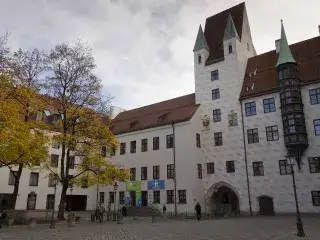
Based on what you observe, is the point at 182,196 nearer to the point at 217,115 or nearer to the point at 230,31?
the point at 217,115

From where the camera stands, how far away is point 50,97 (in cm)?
3012

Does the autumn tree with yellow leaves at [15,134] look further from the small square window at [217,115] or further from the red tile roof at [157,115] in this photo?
the small square window at [217,115]

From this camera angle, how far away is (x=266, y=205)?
36.6 m

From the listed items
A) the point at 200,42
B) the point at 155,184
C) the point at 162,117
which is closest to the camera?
the point at 155,184

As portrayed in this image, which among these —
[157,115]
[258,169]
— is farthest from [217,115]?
[157,115]

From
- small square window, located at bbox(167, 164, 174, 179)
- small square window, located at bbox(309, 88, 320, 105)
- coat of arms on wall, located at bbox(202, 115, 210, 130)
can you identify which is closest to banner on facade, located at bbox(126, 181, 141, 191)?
small square window, located at bbox(167, 164, 174, 179)

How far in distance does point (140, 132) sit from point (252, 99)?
1673cm

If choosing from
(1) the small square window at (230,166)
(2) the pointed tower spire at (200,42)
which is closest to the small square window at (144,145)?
(1) the small square window at (230,166)

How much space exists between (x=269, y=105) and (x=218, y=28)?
1629cm

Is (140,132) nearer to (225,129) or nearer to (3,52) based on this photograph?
(225,129)

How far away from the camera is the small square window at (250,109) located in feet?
128

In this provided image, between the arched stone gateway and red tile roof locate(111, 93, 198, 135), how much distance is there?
9.53 metres

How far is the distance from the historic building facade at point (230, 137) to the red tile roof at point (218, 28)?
18cm

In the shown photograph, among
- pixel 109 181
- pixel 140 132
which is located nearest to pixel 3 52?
pixel 109 181
